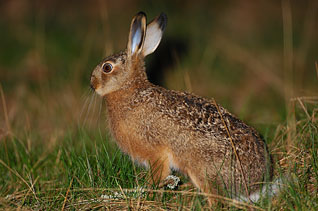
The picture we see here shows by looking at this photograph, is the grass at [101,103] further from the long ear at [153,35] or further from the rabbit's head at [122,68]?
the long ear at [153,35]

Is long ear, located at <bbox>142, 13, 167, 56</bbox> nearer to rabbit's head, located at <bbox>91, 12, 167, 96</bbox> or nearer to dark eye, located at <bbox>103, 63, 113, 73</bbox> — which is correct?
rabbit's head, located at <bbox>91, 12, 167, 96</bbox>

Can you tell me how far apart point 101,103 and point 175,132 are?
118 centimetres

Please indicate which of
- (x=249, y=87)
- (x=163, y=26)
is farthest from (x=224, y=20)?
(x=163, y=26)

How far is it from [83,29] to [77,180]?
7.04 metres

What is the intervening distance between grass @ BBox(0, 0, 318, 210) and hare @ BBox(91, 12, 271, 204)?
23cm

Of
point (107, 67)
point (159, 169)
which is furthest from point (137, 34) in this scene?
point (159, 169)

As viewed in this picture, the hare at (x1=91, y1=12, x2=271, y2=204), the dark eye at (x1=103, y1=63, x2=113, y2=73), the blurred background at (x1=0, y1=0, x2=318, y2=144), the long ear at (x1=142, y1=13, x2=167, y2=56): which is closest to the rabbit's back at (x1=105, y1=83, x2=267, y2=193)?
the hare at (x1=91, y1=12, x2=271, y2=204)

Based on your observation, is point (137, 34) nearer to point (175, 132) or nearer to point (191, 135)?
point (175, 132)

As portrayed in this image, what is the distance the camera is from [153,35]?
5.44 m

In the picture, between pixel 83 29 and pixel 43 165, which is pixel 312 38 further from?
pixel 43 165

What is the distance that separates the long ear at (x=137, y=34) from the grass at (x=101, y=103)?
0.80 m

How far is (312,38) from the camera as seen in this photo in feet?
36.9

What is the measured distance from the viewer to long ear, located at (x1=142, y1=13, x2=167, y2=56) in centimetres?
542

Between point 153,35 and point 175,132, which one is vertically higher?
point 153,35
